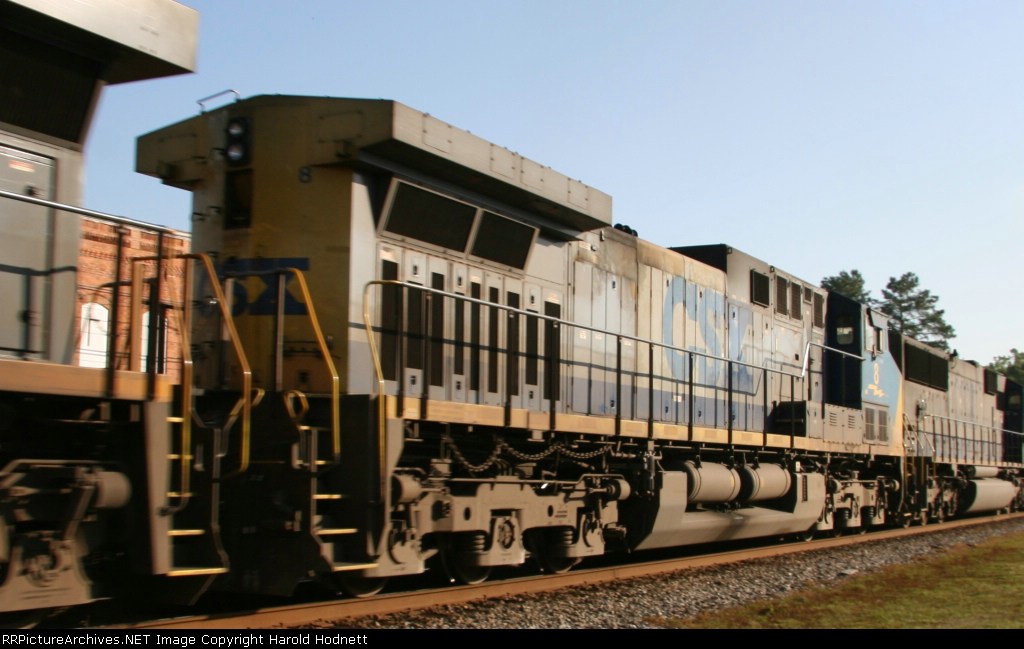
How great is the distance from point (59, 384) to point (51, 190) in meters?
1.38

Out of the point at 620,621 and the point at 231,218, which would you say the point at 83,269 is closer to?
the point at 231,218

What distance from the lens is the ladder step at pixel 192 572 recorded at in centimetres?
613

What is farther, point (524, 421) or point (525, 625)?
point (524, 421)

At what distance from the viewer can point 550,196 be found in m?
9.75

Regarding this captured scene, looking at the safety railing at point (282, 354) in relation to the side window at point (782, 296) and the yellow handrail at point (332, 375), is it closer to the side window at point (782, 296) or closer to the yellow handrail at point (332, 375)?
the yellow handrail at point (332, 375)

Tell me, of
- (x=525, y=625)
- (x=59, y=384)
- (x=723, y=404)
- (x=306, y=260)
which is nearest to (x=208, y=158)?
(x=306, y=260)

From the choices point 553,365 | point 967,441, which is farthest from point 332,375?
point 967,441

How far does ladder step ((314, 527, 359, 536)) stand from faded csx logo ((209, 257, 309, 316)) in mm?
1740

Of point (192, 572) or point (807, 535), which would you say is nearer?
point (192, 572)

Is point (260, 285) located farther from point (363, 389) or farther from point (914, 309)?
point (914, 309)

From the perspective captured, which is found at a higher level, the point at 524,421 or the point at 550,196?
the point at 550,196

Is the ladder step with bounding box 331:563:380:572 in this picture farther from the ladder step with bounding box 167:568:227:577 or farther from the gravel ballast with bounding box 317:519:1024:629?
the ladder step with bounding box 167:568:227:577

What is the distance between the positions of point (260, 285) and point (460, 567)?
3029 mm

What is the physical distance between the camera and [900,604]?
8781 millimetres
